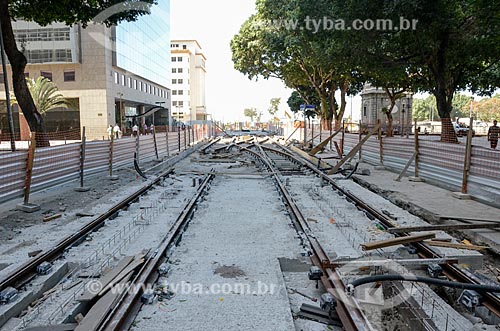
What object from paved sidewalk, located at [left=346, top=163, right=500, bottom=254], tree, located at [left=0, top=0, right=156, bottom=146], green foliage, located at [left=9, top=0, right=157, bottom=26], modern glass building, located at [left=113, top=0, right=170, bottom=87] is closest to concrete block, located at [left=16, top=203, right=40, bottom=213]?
tree, located at [left=0, top=0, right=156, bottom=146]

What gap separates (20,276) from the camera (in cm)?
448

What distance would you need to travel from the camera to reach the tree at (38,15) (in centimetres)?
1341

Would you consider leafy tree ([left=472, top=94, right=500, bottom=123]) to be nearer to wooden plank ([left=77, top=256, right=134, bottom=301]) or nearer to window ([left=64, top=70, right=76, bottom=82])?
window ([left=64, top=70, right=76, bottom=82])

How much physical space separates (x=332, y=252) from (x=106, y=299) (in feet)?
9.24

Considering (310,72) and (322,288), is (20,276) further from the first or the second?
(310,72)

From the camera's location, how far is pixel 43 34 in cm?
4475

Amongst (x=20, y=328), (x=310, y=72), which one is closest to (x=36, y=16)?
(x=20, y=328)

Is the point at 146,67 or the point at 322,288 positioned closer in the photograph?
the point at 322,288

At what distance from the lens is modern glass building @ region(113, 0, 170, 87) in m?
49.8

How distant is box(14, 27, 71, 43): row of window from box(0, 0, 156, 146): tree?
3190 cm

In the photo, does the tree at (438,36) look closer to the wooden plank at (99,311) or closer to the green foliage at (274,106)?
the wooden plank at (99,311)

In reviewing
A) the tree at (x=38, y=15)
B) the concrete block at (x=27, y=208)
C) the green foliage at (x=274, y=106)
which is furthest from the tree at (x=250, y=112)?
the concrete block at (x=27, y=208)

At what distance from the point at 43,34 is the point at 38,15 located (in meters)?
34.6

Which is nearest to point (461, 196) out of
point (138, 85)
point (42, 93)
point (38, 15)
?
point (38, 15)
